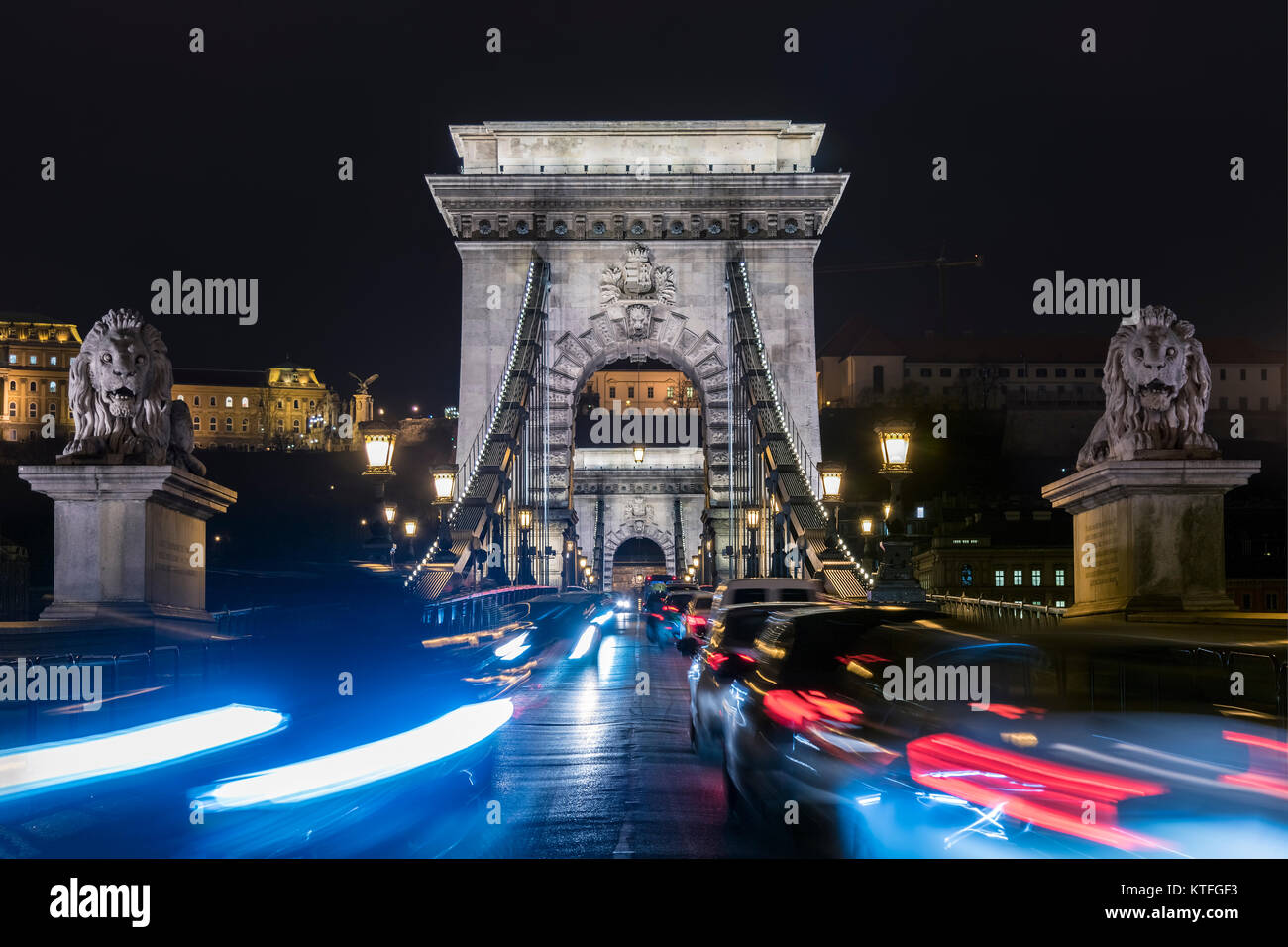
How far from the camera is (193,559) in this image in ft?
54.5

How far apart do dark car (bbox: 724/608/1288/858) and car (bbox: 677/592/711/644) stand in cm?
1319

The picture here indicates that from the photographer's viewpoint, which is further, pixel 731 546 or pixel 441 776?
pixel 731 546

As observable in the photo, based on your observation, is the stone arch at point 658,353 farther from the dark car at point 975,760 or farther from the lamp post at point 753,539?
the dark car at point 975,760

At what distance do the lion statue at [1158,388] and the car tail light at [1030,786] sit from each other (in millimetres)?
9622

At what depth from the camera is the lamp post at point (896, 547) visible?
2294 cm

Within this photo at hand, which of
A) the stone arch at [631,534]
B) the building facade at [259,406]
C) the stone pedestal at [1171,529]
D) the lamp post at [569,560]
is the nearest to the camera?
the stone pedestal at [1171,529]

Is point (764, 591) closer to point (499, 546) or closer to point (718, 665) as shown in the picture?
point (718, 665)

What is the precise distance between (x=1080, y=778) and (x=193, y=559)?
492 inches

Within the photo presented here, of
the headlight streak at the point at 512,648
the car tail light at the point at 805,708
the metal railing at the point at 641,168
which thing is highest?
the metal railing at the point at 641,168

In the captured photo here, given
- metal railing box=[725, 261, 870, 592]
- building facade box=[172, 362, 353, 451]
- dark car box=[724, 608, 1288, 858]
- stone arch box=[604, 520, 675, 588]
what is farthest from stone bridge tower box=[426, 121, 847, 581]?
building facade box=[172, 362, 353, 451]

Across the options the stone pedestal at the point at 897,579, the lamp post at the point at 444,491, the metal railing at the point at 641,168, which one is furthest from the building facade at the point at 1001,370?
the stone pedestal at the point at 897,579
